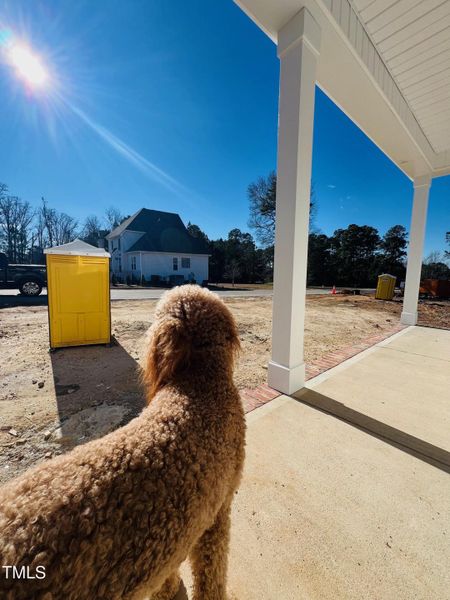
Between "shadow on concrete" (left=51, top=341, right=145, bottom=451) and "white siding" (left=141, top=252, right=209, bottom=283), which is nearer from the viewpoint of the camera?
"shadow on concrete" (left=51, top=341, right=145, bottom=451)

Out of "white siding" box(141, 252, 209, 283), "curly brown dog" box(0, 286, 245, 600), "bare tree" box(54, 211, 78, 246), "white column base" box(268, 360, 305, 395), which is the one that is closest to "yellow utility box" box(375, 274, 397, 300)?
"white column base" box(268, 360, 305, 395)

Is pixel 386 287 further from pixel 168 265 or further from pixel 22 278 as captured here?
pixel 168 265

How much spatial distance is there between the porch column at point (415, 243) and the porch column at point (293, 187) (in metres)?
4.81

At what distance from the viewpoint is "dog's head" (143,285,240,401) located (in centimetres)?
102

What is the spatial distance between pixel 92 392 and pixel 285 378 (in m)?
2.08

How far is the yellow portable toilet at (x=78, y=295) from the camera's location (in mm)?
3752

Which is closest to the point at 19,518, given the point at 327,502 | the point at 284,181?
the point at 327,502

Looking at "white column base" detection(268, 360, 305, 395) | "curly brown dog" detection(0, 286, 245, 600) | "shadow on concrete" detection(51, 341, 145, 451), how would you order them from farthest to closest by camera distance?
"white column base" detection(268, 360, 305, 395) < "shadow on concrete" detection(51, 341, 145, 451) < "curly brown dog" detection(0, 286, 245, 600)

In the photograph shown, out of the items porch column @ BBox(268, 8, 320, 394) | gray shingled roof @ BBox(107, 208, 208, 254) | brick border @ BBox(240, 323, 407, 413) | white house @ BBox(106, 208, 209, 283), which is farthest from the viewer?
gray shingled roof @ BBox(107, 208, 208, 254)

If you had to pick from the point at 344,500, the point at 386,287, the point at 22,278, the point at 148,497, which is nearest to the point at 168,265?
the point at 22,278

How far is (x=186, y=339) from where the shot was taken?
1032 mm

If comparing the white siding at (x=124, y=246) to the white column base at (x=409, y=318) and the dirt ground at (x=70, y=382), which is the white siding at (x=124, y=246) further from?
the white column base at (x=409, y=318)

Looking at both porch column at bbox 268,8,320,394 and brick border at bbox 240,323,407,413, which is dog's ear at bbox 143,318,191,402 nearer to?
brick border at bbox 240,323,407,413

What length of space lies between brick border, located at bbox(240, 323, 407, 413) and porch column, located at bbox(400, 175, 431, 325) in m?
0.69
